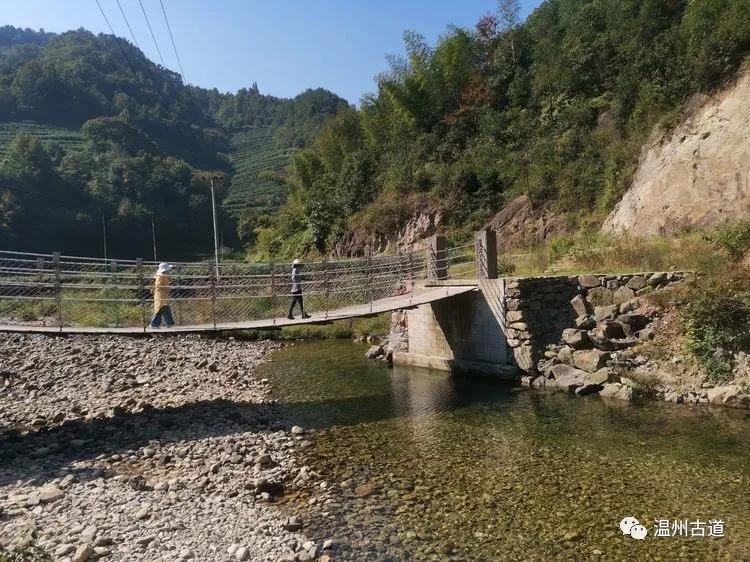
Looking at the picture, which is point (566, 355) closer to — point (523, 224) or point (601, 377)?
point (601, 377)

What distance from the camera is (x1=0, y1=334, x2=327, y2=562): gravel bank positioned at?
4.57 m

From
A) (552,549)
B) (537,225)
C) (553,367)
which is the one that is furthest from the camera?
(537,225)

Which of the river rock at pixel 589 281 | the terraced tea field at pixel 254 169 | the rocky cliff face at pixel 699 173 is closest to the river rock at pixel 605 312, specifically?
the river rock at pixel 589 281

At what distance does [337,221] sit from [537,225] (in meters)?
15.3

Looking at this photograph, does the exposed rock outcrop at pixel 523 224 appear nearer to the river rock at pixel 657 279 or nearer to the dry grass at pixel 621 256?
the dry grass at pixel 621 256

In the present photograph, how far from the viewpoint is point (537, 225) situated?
20703mm

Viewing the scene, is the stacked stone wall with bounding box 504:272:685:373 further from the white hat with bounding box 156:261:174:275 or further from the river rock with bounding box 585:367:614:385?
Result: the white hat with bounding box 156:261:174:275

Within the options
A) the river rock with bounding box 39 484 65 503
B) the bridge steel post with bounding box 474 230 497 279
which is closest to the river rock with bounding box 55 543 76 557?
the river rock with bounding box 39 484 65 503

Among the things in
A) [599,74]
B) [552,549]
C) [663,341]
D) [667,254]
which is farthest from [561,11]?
[552,549]

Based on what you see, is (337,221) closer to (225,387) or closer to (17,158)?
(225,387)

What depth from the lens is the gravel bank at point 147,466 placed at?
4574mm

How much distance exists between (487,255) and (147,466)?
25.6 feet

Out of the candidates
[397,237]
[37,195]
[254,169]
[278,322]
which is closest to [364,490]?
[278,322]

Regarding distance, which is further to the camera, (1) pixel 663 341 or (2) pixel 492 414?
(1) pixel 663 341
